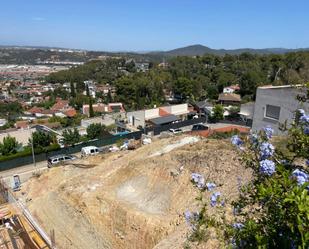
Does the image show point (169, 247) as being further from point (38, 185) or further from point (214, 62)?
point (214, 62)

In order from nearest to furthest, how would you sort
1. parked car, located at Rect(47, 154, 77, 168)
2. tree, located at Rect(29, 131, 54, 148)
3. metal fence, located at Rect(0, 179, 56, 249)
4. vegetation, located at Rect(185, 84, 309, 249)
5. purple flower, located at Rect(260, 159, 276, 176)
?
vegetation, located at Rect(185, 84, 309, 249)
purple flower, located at Rect(260, 159, 276, 176)
metal fence, located at Rect(0, 179, 56, 249)
parked car, located at Rect(47, 154, 77, 168)
tree, located at Rect(29, 131, 54, 148)

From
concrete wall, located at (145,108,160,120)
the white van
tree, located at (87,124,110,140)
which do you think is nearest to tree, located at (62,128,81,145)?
tree, located at (87,124,110,140)

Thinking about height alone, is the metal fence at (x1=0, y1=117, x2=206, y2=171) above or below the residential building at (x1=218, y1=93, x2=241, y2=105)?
below

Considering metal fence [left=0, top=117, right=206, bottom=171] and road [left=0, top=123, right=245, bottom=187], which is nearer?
road [left=0, top=123, right=245, bottom=187]

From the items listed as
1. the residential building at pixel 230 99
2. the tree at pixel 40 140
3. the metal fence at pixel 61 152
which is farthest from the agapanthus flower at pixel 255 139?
the residential building at pixel 230 99

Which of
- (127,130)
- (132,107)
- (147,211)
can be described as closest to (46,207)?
(147,211)

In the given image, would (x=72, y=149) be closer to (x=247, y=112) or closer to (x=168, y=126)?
(x=168, y=126)

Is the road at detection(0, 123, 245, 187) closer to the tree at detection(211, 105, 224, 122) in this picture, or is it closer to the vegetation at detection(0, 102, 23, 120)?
A: the tree at detection(211, 105, 224, 122)
